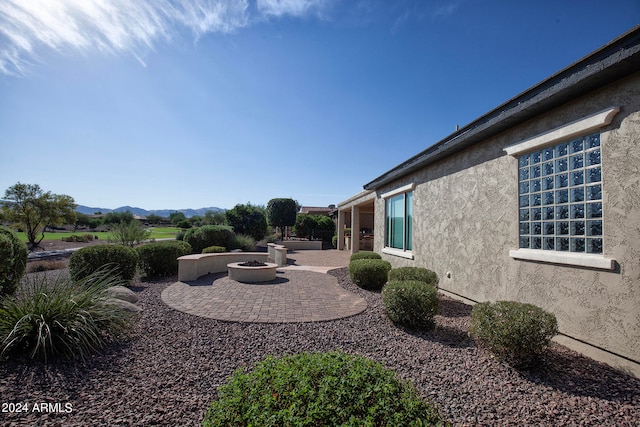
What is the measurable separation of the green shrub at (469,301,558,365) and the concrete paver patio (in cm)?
293

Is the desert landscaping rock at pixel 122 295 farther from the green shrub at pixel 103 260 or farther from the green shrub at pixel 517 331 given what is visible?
the green shrub at pixel 517 331

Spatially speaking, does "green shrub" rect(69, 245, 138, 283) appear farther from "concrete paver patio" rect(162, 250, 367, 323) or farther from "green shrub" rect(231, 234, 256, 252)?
"green shrub" rect(231, 234, 256, 252)

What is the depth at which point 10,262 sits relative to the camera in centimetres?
524

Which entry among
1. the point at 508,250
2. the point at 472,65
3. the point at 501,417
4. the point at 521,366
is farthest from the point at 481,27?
the point at 501,417

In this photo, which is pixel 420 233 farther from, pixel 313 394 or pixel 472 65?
Result: pixel 313 394

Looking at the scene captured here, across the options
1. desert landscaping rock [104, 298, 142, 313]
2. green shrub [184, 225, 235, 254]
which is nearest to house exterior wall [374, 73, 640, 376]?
desert landscaping rock [104, 298, 142, 313]

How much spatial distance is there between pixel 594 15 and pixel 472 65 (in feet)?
12.2

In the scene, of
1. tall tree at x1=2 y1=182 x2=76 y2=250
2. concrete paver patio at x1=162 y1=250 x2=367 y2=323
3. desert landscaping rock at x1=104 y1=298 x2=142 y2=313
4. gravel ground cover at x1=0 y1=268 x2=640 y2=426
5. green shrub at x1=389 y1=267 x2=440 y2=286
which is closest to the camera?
gravel ground cover at x1=0 y1=268 x2=640 y2=426

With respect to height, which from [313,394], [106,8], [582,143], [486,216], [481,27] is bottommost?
[313,394]

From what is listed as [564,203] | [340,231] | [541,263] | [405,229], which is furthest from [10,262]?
[340,231]

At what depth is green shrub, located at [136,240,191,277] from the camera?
10.3m

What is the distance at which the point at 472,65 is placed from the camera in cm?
905

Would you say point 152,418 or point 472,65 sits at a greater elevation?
point 472,65

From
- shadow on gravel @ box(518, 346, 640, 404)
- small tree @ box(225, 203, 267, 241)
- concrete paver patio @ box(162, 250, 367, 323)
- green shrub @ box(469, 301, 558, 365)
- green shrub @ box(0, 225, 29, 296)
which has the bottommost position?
concrete paver patio @ box(162, 250, 367, 323)
